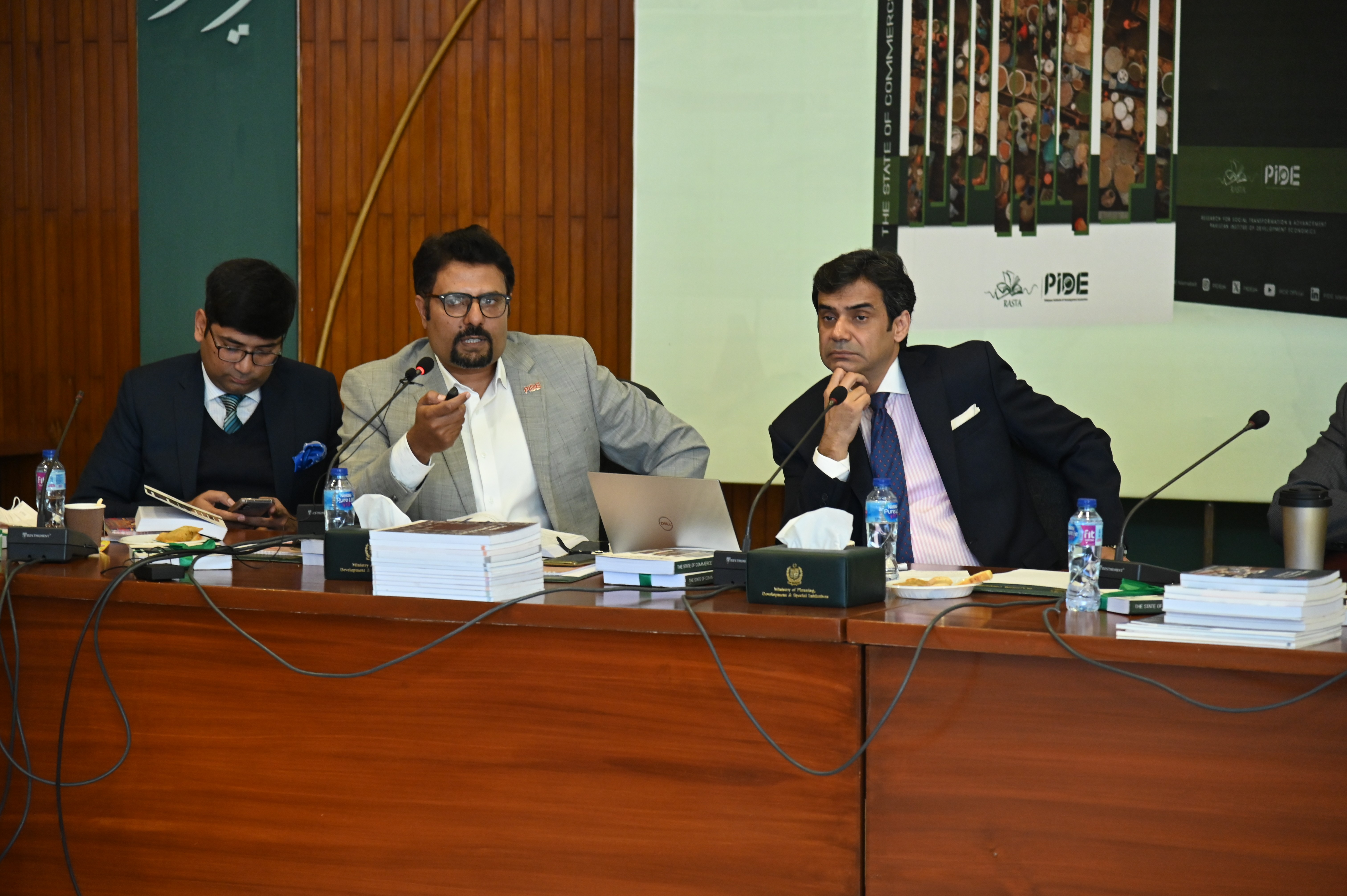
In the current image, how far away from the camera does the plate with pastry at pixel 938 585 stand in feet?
6.02

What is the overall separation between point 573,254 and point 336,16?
3.72 ft

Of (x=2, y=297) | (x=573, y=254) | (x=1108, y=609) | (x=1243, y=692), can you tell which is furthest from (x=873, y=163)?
(x=2, y=297)

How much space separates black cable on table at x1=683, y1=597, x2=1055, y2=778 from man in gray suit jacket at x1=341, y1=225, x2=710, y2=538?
1.11m

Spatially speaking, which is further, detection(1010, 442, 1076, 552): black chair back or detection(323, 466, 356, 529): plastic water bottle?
A: detection(1010, 442, 1076, 552): black chair back

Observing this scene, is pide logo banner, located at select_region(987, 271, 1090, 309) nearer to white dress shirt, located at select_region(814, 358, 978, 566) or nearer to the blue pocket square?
white dress shirt, located at select_region(814, 358, 978, 566)

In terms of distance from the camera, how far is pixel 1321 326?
11.0 feet

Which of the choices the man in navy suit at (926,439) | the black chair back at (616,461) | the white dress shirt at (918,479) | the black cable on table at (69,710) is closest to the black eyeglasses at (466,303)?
the black chair back at (616,461)

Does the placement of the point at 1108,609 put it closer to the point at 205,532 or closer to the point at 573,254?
the point at 205,532

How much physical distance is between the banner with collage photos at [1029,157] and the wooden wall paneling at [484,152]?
93cm

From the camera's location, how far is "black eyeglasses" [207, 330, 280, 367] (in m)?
2.98

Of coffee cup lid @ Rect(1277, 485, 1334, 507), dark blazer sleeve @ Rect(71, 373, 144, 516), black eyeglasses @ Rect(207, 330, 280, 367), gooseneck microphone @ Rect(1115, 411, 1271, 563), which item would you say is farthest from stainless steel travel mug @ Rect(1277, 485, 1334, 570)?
dark blazer sleeve @ Rect(71, 373, 144, 516)

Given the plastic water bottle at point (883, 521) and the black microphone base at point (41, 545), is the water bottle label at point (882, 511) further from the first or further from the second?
the black microphone base at point (41, 545)

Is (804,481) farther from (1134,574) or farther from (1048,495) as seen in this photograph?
(1134,574)

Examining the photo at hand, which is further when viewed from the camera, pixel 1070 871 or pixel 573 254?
pixel 573 254
